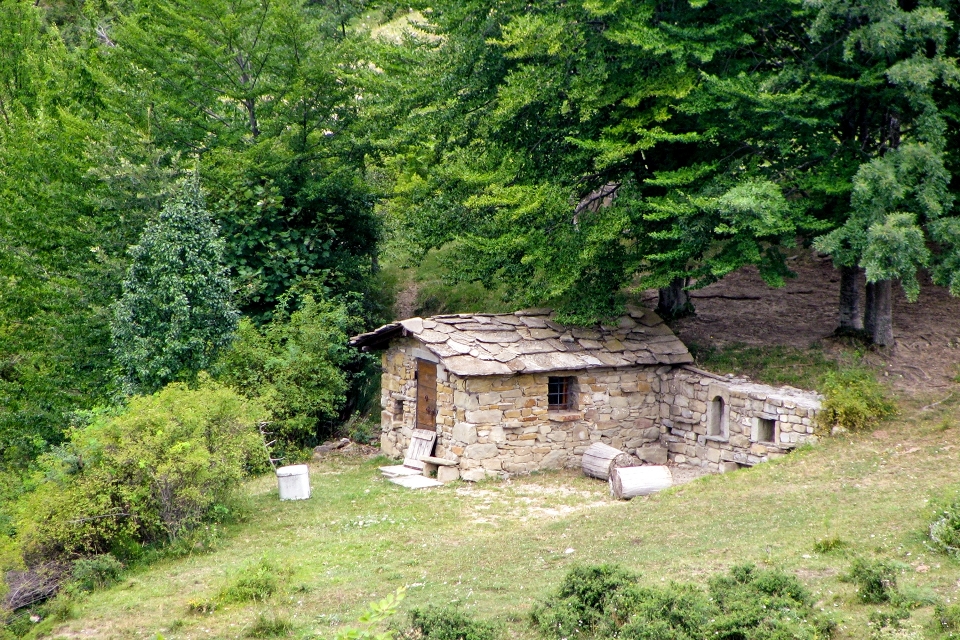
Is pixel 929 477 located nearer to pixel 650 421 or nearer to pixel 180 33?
pixel 650 421

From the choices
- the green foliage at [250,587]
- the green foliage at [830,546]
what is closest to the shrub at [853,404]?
the green foliage at [830,546]

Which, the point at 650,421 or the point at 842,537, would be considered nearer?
the point at 842,537

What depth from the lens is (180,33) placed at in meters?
21.9

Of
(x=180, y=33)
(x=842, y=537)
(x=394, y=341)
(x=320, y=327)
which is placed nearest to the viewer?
(x=842, y=537)

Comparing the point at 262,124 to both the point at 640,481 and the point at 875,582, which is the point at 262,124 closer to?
the point at 640,481

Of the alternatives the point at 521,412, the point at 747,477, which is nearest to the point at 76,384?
the point at 521,412

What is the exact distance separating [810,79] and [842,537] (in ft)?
27.3

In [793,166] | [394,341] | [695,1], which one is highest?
[695,1]

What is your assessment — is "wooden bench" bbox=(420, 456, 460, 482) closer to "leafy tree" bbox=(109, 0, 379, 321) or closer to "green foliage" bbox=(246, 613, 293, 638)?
"leafy tree" bbox=(109, 0, 379, 321)

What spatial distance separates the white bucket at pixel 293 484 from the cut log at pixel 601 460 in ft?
16.5

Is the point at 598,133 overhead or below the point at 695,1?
below

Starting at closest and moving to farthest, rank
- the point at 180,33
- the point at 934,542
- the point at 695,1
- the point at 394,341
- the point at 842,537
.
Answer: the point at 934,542 < the point at 842,537 < the point at 695,1 < the point at 394,341 < the point at 180,33

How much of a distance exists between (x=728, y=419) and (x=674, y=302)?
3932 mm

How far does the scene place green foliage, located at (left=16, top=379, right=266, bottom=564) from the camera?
511 inches
